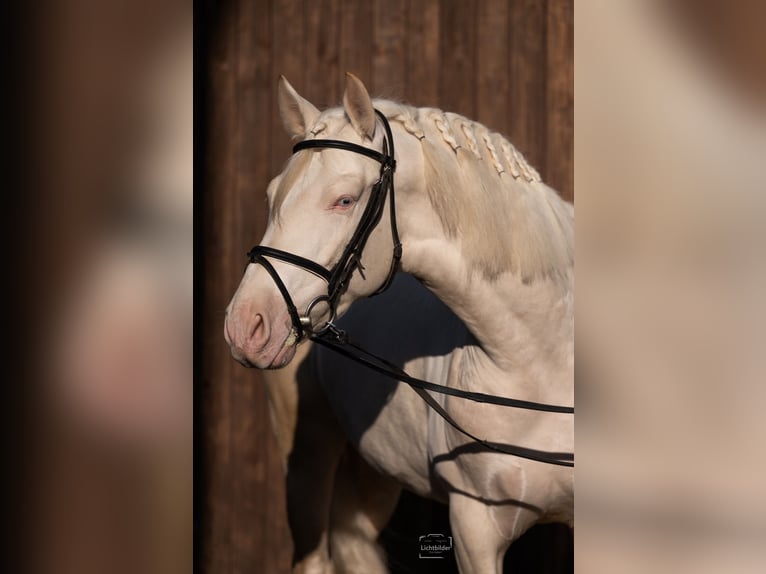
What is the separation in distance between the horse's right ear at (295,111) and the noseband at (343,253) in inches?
5.9

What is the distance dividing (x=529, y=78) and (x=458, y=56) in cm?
29

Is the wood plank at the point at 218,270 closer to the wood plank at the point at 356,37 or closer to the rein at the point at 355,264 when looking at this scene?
the wood plank at the point at 356,37

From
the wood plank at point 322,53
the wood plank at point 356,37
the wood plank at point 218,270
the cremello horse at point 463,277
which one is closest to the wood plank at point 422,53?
the wood plank at point 356,37

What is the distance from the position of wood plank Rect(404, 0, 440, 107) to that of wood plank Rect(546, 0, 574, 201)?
432 millimetres

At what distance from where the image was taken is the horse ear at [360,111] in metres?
1.73

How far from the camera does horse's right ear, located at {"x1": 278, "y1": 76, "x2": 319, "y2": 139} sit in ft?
6.19

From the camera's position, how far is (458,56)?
137 inches
